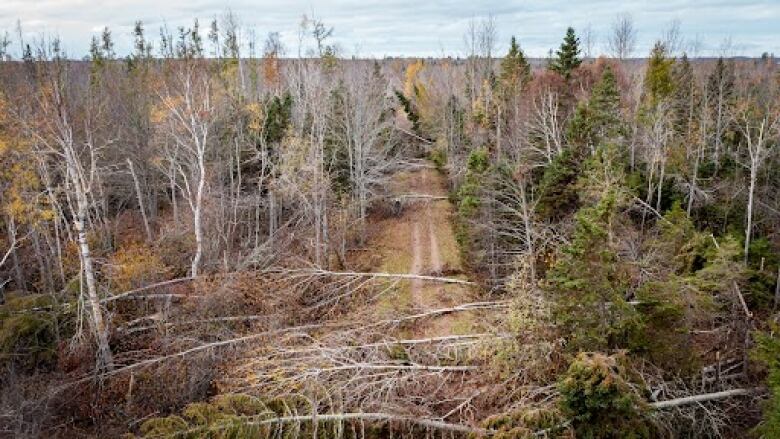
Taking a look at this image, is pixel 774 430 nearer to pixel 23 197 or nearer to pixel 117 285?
pixel 117 285

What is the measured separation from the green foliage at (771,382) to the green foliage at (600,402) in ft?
6.81

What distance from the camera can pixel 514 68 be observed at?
140ft

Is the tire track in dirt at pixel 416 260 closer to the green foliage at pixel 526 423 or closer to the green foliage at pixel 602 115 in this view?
the green foliage at pixel 602 115

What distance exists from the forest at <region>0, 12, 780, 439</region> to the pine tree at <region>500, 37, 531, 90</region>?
28cm

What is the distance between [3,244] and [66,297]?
24.7 ft

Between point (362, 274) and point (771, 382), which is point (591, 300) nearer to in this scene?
point (771, 382)

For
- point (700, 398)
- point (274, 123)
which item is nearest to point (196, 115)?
point (274, 123)

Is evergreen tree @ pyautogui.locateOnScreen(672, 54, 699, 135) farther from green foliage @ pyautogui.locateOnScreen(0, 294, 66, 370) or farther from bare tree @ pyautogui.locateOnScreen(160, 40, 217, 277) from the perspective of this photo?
green foliage @ pyautogui.locateOnScreen(0, 294, 66, 370)

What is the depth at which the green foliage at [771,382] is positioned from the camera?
35.0 feet

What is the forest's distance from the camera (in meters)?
14.5

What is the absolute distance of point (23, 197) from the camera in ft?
83.6

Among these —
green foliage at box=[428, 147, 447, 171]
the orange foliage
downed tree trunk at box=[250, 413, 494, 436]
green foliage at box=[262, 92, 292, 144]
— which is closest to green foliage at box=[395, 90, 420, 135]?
green foliage at box=[428, 147, 447, 171]

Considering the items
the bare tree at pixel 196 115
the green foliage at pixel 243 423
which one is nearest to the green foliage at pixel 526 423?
the green foliage at pixel 243 423

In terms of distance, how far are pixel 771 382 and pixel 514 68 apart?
34.6 meters
